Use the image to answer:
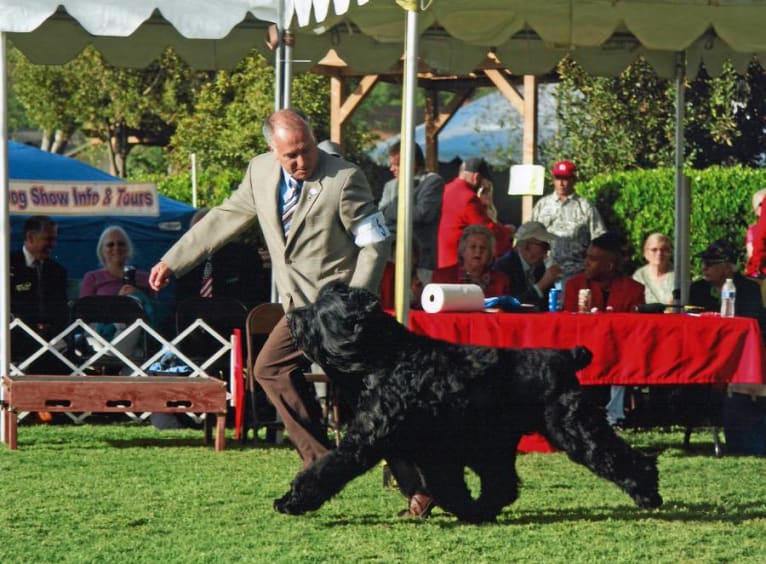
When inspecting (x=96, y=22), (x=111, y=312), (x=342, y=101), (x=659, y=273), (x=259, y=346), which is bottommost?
(x=259, y=346)

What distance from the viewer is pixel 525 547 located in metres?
5.71

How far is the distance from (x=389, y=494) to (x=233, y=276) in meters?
4.03

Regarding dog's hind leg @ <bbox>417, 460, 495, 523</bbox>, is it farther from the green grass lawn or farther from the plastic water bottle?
the plastic water bottle

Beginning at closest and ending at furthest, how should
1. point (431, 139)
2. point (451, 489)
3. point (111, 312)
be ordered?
1. point (451, 489)
2. point (111, 312)
3. point (431, 139)

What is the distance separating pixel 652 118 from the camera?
18.9 m

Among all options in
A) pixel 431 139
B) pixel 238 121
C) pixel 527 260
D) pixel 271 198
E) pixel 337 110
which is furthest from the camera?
pixel 238 121

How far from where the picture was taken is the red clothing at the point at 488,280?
9.55 metres

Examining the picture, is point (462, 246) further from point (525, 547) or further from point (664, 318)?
point (525, 547)

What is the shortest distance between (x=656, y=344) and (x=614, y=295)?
91 centimetres

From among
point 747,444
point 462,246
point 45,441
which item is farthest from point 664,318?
point 45,441

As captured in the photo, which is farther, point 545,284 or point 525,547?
point 545,284

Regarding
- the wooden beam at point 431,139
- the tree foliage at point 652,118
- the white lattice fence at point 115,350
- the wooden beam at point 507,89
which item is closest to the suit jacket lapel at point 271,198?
the white lattice fence at point 115,350

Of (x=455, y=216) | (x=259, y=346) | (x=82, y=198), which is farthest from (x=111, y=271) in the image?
(x=82, y=198)

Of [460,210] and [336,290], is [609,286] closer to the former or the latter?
[460,210]
